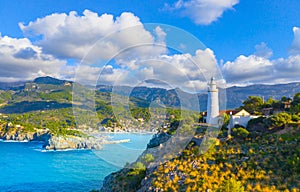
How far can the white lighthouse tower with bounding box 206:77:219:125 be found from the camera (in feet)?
57.6

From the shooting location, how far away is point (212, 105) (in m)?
17.6

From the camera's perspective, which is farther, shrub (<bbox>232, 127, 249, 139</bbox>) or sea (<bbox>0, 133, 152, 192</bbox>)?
sea (<bbox>0, 133, 152, 192</bbox>)

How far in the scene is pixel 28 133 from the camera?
2751 inches

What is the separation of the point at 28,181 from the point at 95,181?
7875 mm

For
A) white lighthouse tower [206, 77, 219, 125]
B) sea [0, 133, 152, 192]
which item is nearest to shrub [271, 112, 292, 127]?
white lighthouse tower [206, 77, 219, 125]

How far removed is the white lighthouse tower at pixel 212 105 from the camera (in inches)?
691

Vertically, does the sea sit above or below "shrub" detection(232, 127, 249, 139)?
below

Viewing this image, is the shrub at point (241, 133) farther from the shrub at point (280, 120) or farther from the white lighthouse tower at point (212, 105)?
the white lighthouse tower at point (212, 105)

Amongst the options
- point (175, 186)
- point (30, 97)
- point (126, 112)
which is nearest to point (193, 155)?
point (175, 186)

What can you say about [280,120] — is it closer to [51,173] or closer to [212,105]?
[212,105]

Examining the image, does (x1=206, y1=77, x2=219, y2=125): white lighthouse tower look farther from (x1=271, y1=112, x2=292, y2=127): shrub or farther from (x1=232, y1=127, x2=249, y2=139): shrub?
(x1=271, y1=112, x2=292, y2=127): shrub

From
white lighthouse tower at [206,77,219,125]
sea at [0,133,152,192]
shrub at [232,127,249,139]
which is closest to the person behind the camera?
shrub at [232,127,249,139]

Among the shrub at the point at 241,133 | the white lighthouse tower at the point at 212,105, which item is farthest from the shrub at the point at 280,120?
the white lighthouse tower at the point at 212,105

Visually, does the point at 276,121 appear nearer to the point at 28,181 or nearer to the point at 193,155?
the point at 193,155
